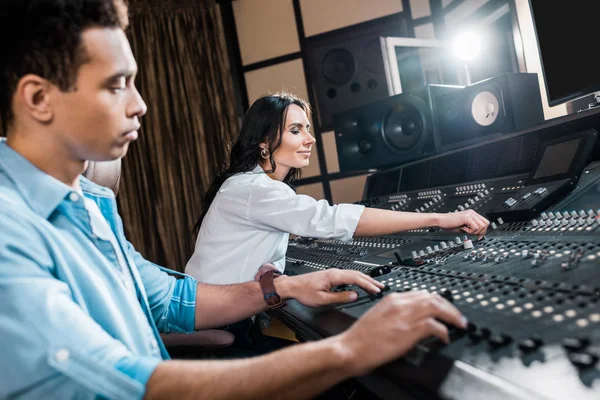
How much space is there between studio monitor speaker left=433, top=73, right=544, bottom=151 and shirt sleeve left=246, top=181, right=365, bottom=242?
794 millimetres

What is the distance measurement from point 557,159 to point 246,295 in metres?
0.91

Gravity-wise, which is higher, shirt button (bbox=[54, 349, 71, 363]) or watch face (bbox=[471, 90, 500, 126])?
watch face (bbox=[471, 90, 500, 126])

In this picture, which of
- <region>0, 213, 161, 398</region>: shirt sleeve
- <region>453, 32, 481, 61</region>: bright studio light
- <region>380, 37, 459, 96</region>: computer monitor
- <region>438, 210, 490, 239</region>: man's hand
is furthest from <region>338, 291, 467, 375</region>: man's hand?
<region>453, 32, 481, 61</region>: bright studio light

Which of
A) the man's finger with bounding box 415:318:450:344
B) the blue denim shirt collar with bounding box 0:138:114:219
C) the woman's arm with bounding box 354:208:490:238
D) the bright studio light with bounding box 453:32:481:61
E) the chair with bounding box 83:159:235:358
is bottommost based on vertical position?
the chair with bounding box 83:159:235:358

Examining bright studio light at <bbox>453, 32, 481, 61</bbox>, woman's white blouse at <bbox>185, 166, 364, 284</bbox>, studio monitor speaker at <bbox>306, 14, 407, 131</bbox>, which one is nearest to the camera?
woman's white blouse at <bbox>185, 166, 364, 284</bbox>

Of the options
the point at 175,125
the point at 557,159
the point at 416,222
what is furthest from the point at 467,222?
the point at 175,125

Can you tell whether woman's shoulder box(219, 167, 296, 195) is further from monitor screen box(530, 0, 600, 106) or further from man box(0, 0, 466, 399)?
monitor screen box(530, 0, 600, 106)

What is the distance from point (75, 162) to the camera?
2.67 ft

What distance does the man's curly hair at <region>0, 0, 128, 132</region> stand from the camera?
28.6 inches

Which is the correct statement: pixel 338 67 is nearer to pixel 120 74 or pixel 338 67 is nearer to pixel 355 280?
pixel 355 280

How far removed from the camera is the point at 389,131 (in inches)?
96.0

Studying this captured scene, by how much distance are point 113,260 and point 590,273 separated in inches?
30.7

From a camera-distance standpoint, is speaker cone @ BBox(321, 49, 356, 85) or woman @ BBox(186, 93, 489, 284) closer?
woman @ BBox(186, 93, 489, 284)

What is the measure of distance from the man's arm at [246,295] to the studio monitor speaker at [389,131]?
1305 millimetres
